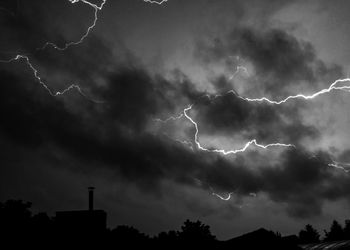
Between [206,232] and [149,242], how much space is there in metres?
20.7

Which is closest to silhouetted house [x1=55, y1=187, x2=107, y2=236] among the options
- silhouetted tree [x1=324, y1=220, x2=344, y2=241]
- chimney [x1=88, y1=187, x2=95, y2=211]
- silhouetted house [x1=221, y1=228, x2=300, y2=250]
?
chimney [x1=88, y1=187, x2=95, y2=211]

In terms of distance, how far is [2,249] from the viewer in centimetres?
1462

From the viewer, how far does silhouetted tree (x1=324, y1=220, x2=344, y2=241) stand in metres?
49.1

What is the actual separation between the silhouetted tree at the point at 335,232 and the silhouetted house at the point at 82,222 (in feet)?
130

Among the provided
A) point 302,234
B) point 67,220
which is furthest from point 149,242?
point 302,234

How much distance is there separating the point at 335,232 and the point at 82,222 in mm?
45567

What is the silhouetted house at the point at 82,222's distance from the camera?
17.2 m

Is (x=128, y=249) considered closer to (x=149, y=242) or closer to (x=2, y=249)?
(x=149, y=242)

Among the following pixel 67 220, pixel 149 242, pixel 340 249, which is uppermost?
pixel 67 220

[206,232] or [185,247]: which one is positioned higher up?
[206,232]

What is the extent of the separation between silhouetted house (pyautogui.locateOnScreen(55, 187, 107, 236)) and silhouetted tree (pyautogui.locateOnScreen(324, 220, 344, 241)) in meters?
39.6

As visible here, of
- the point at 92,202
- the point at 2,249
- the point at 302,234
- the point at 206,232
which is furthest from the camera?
the point at 302,234

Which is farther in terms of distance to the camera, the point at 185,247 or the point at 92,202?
the point at 92,202

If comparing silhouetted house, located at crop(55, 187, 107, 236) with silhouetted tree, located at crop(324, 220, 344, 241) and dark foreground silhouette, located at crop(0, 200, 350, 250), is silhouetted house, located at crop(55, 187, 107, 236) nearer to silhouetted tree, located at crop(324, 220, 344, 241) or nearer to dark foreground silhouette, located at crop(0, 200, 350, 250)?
dark foreground silhouette, located at crop(0, 200, 350, 250)
